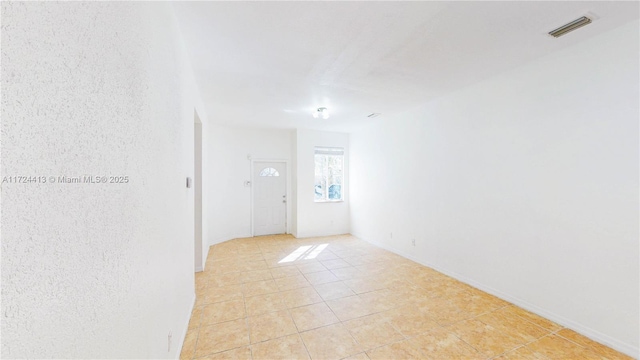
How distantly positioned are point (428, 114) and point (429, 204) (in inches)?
54.9

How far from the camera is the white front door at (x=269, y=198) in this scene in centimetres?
582

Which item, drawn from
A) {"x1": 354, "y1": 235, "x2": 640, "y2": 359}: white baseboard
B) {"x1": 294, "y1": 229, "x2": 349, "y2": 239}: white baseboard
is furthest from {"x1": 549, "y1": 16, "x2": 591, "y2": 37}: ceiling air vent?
{"x1": 294, "y1": 229, "x2": 349, "y2": 239}: white baseboard

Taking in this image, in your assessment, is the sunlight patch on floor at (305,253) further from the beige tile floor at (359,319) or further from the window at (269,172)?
the window at (269,172)

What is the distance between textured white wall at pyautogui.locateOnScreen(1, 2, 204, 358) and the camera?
0.48m

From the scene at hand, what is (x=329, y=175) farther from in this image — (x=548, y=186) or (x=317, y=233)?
(x=548, y=186)

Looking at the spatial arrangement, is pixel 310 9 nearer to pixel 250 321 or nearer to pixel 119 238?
pixel 119 238

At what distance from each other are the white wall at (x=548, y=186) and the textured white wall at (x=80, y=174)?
3.31 m

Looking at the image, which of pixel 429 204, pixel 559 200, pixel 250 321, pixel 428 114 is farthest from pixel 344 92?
pixel 250 321

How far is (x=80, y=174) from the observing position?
26.5 inches

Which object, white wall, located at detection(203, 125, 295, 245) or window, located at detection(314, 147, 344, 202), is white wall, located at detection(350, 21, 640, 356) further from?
white wall, located at detection(203, 125, 295, 245)

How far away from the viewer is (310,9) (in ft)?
5.66

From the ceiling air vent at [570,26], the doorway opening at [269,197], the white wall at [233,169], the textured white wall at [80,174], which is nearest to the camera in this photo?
the textured white wall at [80,174]

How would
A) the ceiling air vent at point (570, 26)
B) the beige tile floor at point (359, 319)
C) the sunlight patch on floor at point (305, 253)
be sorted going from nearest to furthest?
the ceiling air vent at point (570, 26), the beige tile floor at point (359, 319), the sunlight patch on floor at point (305, 253)

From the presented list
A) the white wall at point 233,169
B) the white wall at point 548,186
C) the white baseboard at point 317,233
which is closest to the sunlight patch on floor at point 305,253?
the white baseboard at point 317,233
